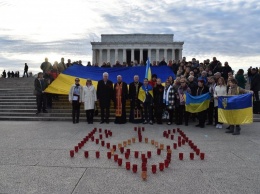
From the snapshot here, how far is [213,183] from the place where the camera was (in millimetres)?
5164

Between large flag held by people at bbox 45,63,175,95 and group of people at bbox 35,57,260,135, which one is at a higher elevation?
large flag held by people at bbox 45,63,175,95

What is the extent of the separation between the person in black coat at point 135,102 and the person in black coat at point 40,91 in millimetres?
4694

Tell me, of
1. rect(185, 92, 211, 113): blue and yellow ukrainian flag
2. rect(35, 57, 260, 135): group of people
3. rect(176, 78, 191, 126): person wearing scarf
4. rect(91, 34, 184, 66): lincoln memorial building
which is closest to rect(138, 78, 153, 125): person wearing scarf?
rect(35, 57, 260, 135): group of people

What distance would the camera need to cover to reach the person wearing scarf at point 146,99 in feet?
43.2

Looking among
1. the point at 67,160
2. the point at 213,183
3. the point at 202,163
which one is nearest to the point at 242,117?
the point at 202,163

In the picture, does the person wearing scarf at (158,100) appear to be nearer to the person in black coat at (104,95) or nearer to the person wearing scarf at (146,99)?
the person wearing scarf at (146,99)

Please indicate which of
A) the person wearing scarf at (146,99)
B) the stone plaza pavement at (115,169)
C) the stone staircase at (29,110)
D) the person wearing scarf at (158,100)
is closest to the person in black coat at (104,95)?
the stone staircase at (29,110)

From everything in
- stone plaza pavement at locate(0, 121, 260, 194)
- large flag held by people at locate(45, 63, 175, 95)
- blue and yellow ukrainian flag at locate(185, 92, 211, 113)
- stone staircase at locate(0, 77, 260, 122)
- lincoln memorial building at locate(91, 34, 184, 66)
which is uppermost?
lincoln memorial building at locate(91, 34, 184, 66)

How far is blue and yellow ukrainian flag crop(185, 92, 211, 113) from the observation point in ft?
40.7

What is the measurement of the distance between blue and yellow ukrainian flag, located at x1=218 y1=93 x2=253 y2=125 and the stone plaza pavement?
109 centimetres

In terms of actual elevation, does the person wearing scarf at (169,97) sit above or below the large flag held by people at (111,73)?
below

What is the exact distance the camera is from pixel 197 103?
12.5 meters

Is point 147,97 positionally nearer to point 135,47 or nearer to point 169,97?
point 169,97

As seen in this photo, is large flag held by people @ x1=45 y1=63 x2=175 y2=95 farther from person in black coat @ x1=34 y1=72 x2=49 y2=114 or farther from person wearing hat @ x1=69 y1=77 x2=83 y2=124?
person wearing hat @ x1=69 y1=77 x2=83 y2=124
